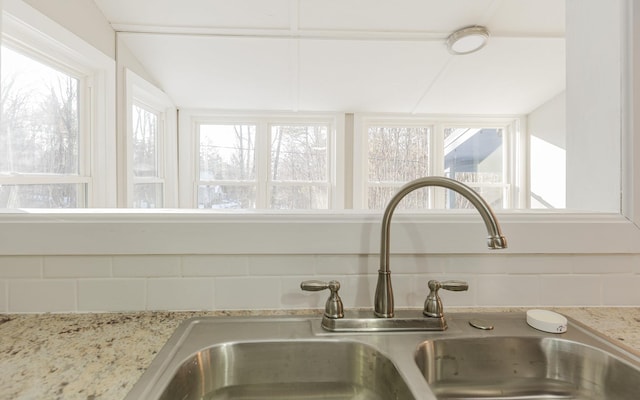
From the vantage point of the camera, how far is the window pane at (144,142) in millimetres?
2605

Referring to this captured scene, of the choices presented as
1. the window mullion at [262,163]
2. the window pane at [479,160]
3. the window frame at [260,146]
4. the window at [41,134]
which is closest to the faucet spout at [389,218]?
the window at [41,134]

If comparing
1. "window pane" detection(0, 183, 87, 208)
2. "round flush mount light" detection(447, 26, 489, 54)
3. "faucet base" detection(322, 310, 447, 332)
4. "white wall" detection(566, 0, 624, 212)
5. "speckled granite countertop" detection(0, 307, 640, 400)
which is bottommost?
"speckled granite countertop" detection(0, 307, 640, 400)

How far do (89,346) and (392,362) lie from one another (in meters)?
0.53

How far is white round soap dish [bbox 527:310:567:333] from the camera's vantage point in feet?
2.02

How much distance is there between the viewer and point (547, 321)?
63cm

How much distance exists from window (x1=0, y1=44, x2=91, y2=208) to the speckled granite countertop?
4.24ft

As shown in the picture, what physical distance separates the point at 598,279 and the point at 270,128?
336cm

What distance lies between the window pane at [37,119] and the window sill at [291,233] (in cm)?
126

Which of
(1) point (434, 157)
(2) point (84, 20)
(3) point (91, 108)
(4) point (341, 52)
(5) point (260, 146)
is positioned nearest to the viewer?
(2) point (84, 20)

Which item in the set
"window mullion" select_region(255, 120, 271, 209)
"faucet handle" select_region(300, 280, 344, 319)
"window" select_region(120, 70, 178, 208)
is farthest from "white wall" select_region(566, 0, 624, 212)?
"window mullion" select_region(255, 120, 271, 209)

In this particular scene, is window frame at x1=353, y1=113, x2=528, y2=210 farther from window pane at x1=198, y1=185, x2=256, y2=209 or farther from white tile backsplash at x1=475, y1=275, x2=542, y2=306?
white tile backsplash at x1=475, y1=275, x2=542, y2=306

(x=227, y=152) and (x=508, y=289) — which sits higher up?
(x=227, y=152)

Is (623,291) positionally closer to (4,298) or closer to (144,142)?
(4,298)

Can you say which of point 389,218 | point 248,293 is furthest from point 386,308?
point 248,293
